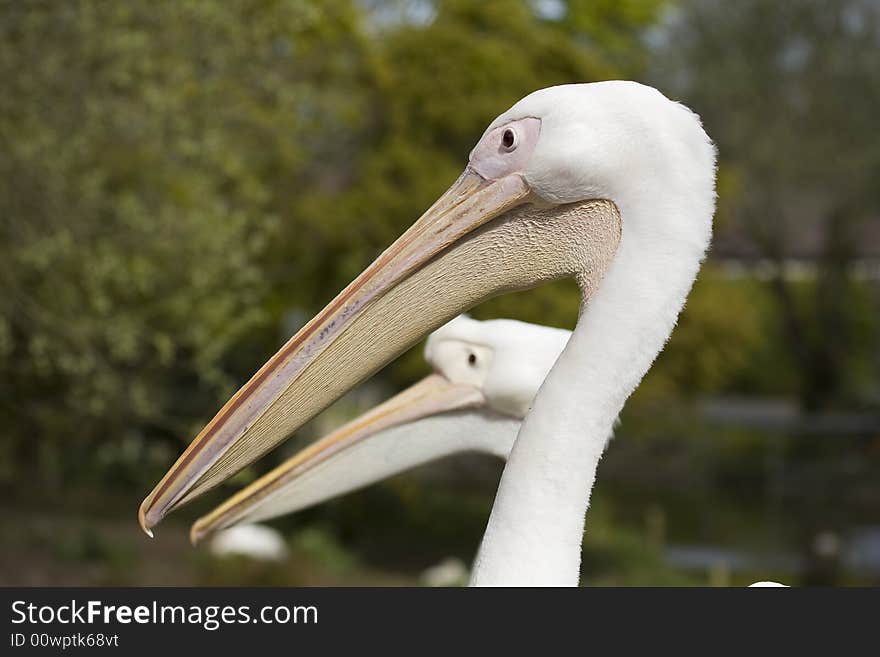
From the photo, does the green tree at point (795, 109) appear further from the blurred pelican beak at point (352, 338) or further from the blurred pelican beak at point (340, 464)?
the blurred pelican beak at point (352, 338)

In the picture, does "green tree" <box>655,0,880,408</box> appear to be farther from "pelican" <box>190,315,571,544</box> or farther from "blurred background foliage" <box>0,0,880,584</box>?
"pelican" <box>190,315,571,544</box>

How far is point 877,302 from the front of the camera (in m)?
23.1

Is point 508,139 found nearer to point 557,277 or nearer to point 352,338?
point 557,277

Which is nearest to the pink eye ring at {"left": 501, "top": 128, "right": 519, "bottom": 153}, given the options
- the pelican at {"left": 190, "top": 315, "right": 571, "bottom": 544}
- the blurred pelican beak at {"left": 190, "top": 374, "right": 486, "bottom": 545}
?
the pelican at {"left": 190, "top": 315, "right": 571, "bottom": 544}

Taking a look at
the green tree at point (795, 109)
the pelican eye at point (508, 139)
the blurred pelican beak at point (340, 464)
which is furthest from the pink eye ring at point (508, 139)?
the green tree at point (795, 109)

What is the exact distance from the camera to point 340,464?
3.42 meters

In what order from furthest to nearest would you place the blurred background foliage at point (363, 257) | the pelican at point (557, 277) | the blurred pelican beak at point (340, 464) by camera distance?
1. the blurred background foliage at point (363, 257)
2. the blurred pelican beak at point (340, 464)
3. the pelican at point (557, 277)

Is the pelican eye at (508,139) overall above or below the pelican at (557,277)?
above

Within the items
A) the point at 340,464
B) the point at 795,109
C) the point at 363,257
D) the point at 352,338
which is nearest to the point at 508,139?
the point at 352,338

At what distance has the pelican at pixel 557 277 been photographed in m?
2.25

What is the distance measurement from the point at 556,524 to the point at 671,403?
11.6m

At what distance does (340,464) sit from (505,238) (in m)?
1.21

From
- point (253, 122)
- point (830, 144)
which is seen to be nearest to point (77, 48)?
point (253, 122)

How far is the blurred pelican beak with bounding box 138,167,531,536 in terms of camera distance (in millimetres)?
2305
